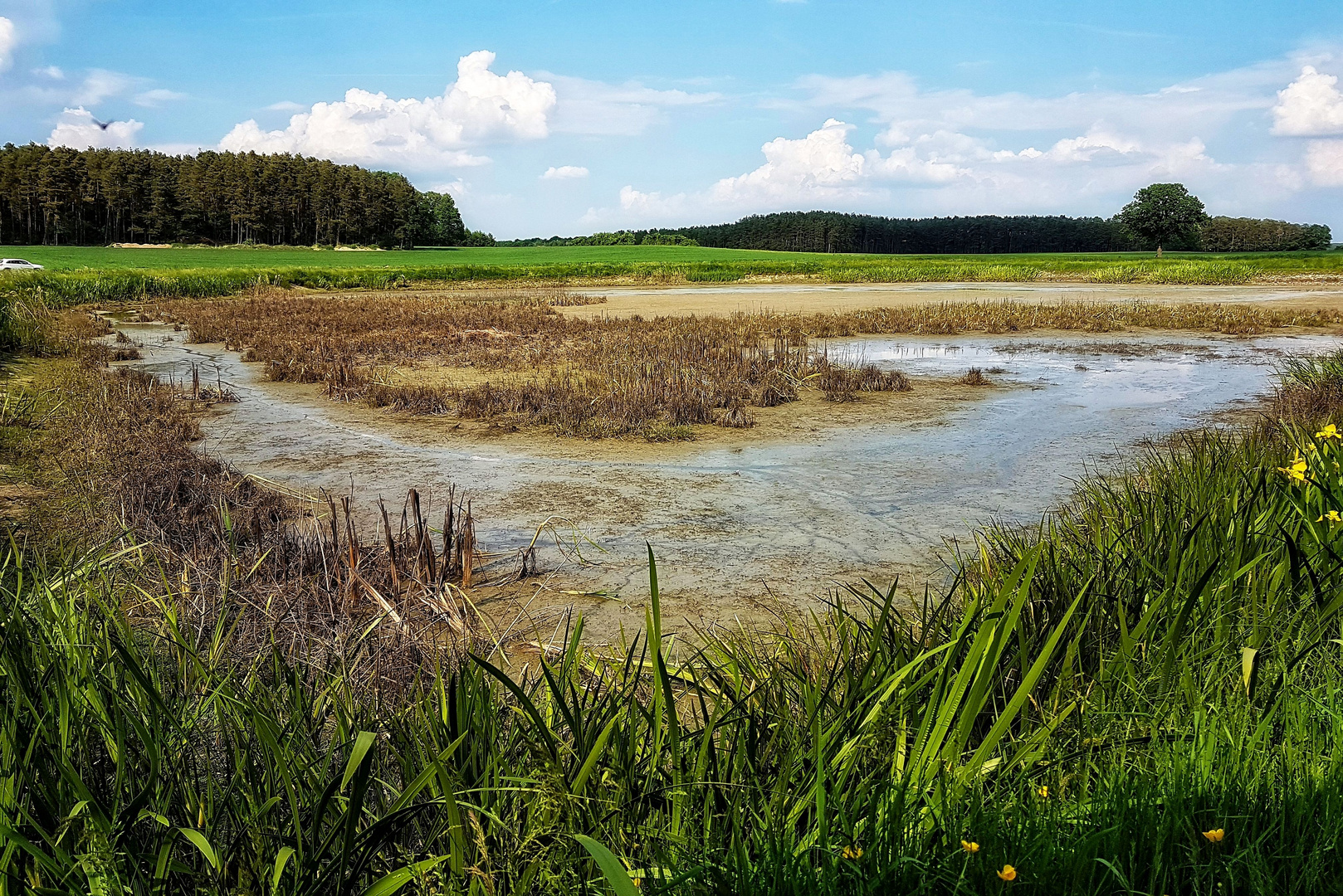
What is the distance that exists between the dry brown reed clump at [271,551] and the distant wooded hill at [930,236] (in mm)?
126517

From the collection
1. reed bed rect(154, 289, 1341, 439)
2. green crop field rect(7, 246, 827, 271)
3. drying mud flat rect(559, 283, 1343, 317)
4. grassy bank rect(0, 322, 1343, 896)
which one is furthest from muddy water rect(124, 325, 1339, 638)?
green crop field rect(7, 246, 827, 271)

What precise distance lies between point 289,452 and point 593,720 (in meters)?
7.84

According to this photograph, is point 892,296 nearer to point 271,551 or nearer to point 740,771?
point 271,551

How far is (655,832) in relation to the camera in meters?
2.03

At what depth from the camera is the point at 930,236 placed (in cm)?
14012

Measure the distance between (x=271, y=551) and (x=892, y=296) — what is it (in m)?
34.8

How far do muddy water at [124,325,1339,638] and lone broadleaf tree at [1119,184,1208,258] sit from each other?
308 feet

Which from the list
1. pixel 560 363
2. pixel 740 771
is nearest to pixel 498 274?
pixel 560 363

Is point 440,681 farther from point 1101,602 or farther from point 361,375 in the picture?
point 361,375

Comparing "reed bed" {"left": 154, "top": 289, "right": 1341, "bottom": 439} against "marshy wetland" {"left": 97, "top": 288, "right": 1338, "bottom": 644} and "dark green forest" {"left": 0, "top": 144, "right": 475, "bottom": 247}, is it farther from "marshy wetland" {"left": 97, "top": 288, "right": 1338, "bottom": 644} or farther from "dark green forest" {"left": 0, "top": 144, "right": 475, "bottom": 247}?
"dark green forest" {"left": 0, "top": 144, "right": 475, "bottom": 247}

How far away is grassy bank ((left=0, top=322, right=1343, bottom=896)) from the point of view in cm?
180

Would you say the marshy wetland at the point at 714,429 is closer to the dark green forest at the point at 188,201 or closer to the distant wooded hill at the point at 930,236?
the dark green forest at the point at 188,201

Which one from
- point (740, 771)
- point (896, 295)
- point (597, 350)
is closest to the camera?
point (740, 771)

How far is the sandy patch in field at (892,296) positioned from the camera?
30453mm
